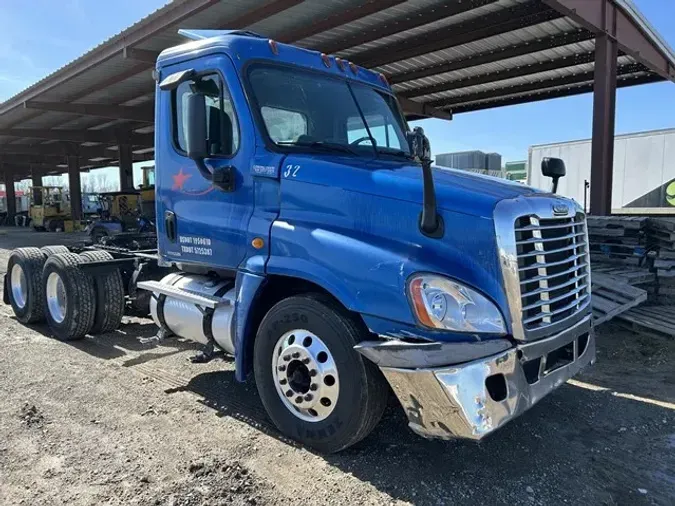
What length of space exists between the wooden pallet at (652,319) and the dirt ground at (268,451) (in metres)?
0.99

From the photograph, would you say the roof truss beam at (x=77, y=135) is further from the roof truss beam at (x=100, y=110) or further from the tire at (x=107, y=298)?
the tire at (x=107, y=298)

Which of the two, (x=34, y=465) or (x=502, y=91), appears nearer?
(x=34, y=465)

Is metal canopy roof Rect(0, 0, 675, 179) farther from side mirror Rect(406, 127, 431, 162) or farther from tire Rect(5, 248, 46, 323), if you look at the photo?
side mirror Rect(406, 127, 431, 162)

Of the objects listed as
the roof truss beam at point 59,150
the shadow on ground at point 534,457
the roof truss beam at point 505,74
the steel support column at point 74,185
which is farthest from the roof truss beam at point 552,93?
the roof truss beam at point 59,150

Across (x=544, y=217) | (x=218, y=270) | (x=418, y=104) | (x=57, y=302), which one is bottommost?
(x=57, y=302)

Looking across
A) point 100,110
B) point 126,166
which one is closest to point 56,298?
point 100,110

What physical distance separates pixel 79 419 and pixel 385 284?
2.78 metres

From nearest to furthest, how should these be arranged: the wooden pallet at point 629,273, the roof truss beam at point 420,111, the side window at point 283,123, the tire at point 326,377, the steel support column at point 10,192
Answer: the tire at point 326,377
the side window at point 283,123
the wooden pallet at point 629,273
the roof truss beam at point 420,111
the steel support column at point 10,192

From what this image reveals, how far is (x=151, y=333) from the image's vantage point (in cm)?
686

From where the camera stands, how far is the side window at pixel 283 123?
3.92 metres

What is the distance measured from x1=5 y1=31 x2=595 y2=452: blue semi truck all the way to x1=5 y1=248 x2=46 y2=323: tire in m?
2.99

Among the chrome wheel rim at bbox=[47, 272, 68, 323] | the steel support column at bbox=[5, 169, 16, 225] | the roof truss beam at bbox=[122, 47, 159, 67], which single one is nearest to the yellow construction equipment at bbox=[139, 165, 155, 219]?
the roof truss beam at bbox=[122, 47, 159, 67]

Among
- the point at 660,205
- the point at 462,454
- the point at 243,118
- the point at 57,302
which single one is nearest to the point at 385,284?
the point at 462,454

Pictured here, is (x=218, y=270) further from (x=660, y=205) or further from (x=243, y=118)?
(x=660, y=205)
